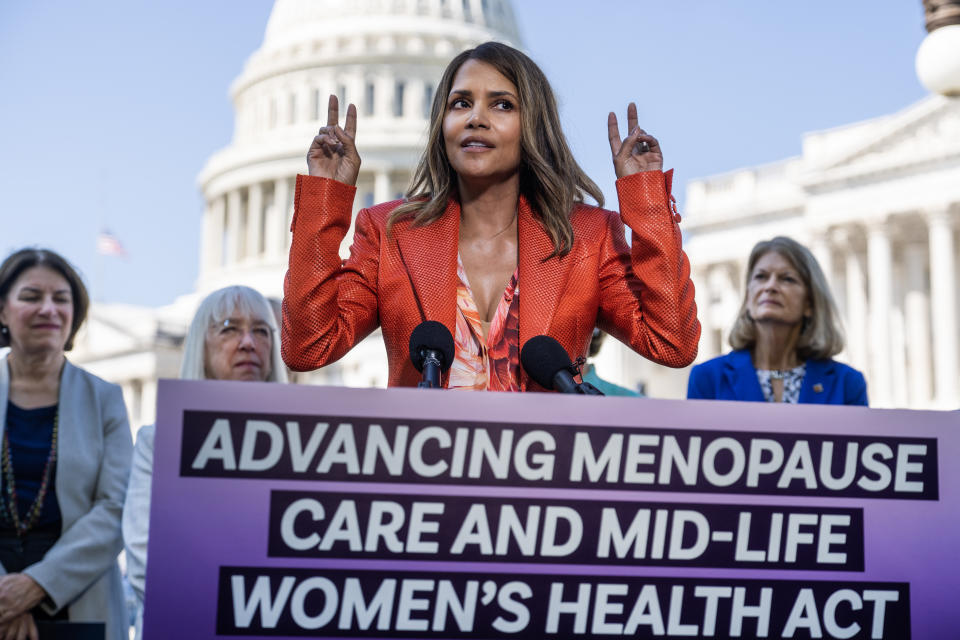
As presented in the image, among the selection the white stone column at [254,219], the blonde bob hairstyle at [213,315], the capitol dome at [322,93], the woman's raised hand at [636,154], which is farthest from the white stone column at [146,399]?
the woman's raised hand at [636,154]

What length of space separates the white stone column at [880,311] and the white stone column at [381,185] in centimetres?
3113

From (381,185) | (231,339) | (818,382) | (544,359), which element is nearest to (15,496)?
(231,339)

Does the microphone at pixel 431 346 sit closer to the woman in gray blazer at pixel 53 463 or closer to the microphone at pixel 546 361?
the microphone at pixel 546 361

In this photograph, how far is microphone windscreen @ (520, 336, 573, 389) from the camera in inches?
100

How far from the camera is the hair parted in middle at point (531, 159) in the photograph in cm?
293

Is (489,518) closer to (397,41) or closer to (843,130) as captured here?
(843,130)

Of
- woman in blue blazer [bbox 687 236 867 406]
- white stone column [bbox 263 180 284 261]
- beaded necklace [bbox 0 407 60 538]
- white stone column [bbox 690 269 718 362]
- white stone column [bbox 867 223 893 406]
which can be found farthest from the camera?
white stone column [bbox 263 180 284 261]

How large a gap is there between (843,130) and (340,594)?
50257mm

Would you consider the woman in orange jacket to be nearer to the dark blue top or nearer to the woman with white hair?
the woman with white hair

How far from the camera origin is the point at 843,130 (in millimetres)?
49688

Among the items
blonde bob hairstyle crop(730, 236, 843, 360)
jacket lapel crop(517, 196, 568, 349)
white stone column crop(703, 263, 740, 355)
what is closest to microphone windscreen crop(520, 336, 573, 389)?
jacket lapel crop(517, 196, 568, 349)

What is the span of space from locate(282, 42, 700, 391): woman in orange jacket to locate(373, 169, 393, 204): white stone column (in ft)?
229

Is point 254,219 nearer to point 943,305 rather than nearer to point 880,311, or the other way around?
point 880,311

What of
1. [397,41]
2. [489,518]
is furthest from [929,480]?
[397,41]
